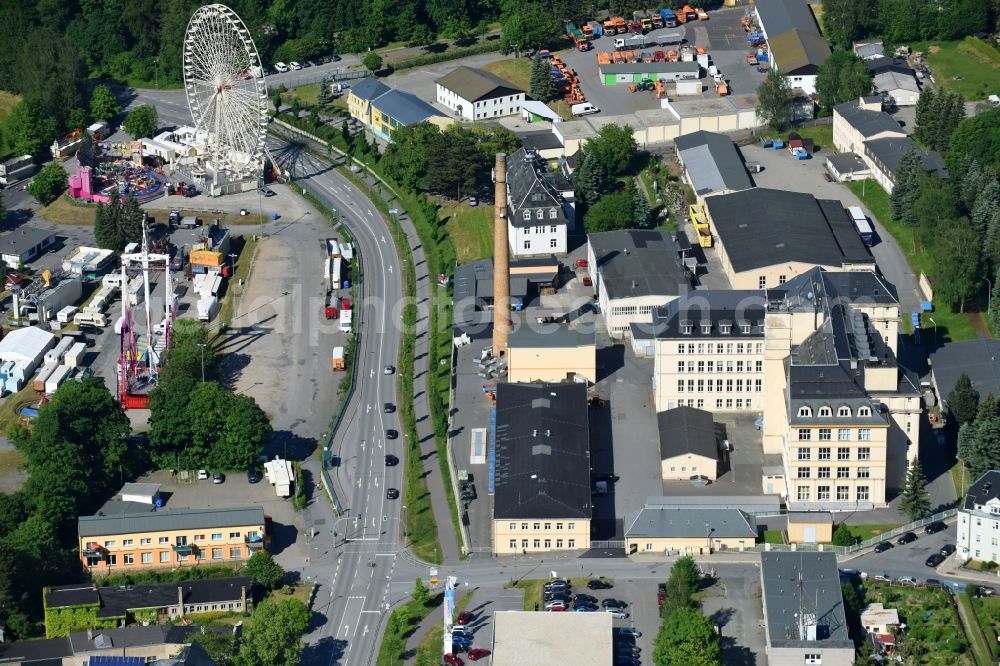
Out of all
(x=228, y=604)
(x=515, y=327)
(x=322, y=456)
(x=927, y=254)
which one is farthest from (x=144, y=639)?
(x=927, y=254)

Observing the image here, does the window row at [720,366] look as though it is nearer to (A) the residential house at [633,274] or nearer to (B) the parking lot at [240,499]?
(A) the residential house at [633,274]

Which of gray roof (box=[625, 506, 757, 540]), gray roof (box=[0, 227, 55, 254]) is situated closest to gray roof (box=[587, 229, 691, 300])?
gray roof (box=[625, 506, 757, 540])

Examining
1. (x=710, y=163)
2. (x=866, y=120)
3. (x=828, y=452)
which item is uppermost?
(x=866, y=120)

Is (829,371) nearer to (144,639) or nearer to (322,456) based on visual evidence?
(322,456)

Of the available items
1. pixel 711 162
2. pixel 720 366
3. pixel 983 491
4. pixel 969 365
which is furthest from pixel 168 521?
pixel 711 162

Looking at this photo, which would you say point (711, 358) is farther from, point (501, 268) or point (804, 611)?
point (804, 611)

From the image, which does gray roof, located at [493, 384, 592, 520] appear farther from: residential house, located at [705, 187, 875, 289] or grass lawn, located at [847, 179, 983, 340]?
grass lawn, located at [847, 179, 983, 340]

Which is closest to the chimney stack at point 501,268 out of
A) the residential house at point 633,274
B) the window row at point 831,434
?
the residential house at point 633,274

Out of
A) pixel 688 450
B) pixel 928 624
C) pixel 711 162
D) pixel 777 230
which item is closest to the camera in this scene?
pixel 928 624
